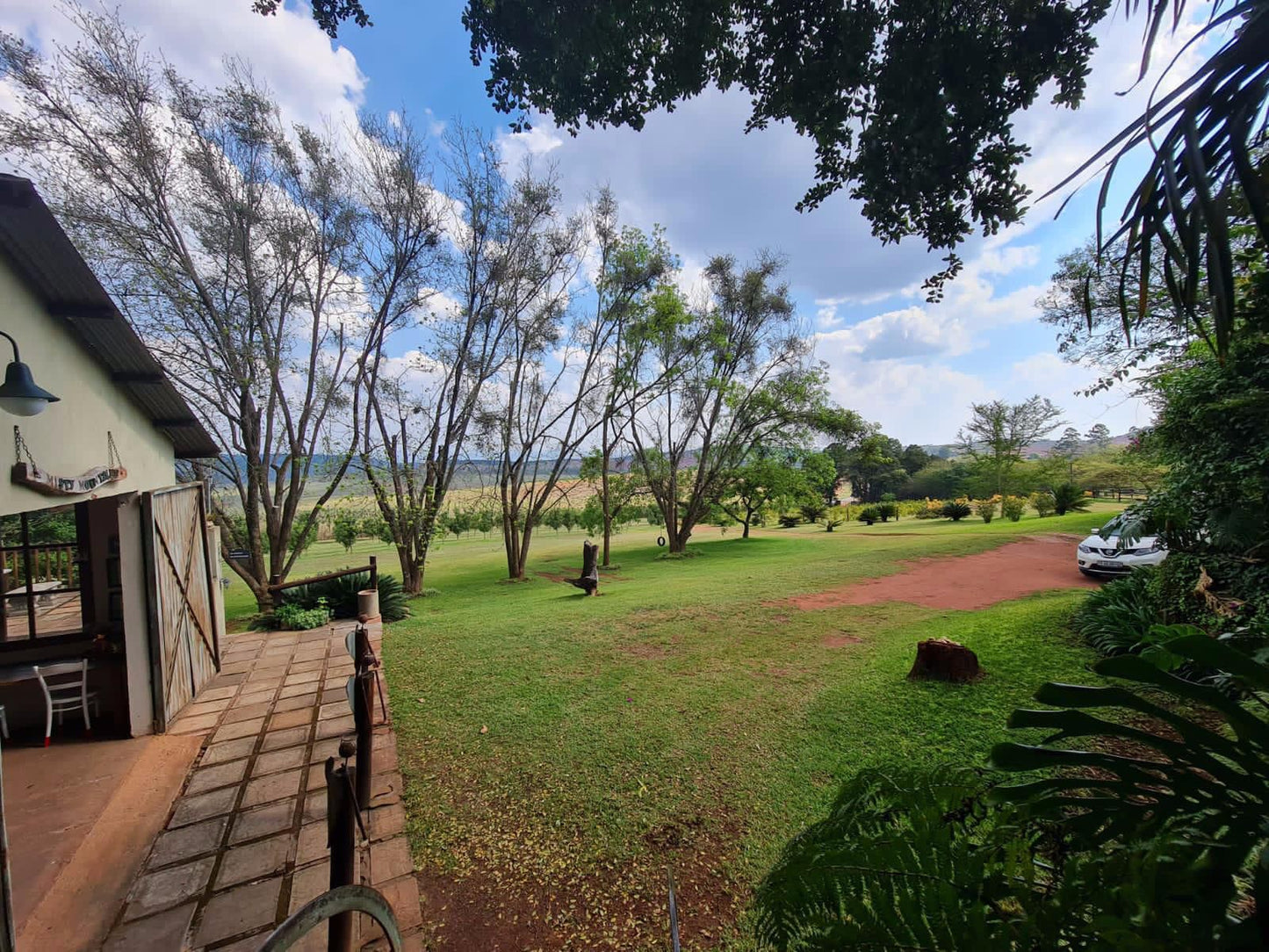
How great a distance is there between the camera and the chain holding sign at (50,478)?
9.19 ft

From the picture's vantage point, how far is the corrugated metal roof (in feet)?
8.88

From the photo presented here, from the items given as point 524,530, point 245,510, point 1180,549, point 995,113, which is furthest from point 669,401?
point 995,113

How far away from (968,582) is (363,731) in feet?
36.6

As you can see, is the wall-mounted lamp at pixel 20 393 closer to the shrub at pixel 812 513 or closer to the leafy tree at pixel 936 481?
the shrub at pixel 812 513

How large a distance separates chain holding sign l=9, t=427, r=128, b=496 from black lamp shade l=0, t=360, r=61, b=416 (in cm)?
49

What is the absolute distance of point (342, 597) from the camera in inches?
360

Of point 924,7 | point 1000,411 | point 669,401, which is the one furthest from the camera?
point 1000,411

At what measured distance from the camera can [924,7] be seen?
2.38 m

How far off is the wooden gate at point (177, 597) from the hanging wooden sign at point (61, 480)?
42 cm

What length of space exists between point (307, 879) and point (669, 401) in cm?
1872

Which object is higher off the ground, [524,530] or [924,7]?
[924,7]

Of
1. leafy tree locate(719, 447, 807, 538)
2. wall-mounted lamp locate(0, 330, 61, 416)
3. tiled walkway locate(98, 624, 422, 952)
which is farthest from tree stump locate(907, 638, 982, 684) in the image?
leafy tree locate(719, 447, 807, 538)

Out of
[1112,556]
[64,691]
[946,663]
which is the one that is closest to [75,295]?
[64,691]

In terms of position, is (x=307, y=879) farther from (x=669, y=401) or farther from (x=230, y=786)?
(x=669, y=401)
